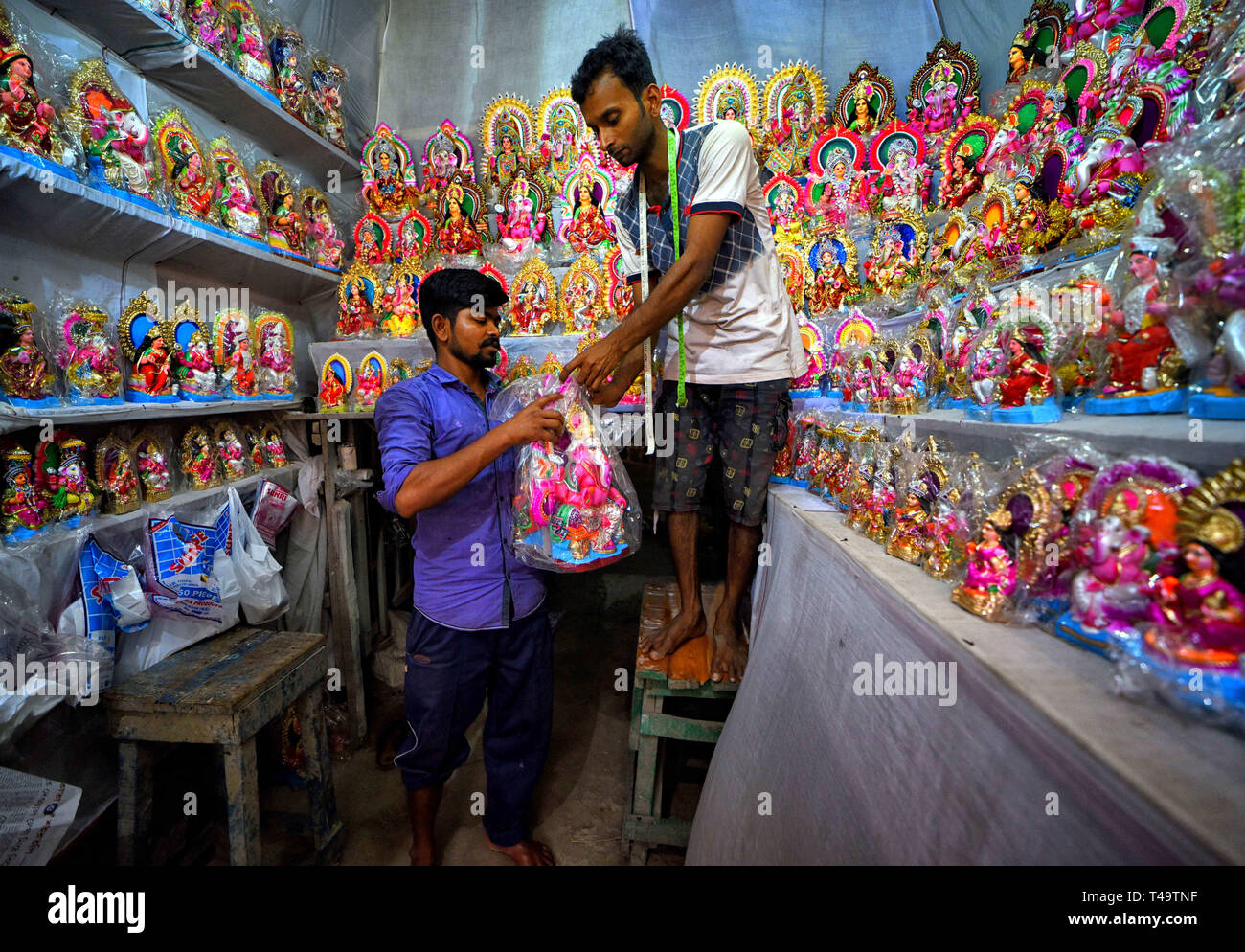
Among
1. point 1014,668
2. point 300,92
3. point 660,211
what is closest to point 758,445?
point 660,211

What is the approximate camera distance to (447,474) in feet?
4.55

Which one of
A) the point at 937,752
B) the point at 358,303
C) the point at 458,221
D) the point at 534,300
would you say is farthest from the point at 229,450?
the point at 937,752

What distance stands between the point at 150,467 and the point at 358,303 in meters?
1.40

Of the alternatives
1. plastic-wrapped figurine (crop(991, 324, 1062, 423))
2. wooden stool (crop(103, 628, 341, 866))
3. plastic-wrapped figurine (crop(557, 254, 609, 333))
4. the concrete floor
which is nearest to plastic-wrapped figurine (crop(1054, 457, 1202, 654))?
plastic-wrapped figurine (crop(991, 324, 1062, 423))

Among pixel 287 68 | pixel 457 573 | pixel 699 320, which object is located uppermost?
pixel 287 68

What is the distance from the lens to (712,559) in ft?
9.12

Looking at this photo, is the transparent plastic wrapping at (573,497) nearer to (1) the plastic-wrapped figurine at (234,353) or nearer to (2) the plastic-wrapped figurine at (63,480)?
(2) the plastic-wrapped figurine at (63,480)

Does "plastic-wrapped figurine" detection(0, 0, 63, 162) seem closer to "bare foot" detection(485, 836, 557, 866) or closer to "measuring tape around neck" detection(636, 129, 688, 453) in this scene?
"measuring tape around neck" detection(636, 129, 688, 453)

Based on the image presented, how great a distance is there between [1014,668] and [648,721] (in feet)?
4.46

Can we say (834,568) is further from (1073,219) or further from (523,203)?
(523,203)

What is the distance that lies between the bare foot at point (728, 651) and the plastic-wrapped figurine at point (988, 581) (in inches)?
37.6

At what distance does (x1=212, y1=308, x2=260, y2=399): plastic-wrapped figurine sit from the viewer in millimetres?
2299

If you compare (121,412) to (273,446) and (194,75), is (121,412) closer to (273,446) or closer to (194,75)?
(273,446)

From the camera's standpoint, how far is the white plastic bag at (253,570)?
2178 mm
